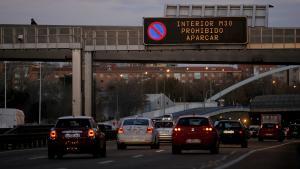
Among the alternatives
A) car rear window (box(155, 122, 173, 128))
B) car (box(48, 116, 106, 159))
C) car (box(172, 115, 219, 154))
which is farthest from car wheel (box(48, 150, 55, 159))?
car rear window (box(155, 122, 173, 128))

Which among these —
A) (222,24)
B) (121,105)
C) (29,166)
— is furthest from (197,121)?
(121,105)

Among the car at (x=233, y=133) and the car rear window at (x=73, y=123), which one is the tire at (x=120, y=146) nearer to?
the car at (x=233, y=133)

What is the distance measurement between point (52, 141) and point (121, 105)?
118242mm

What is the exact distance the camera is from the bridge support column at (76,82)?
68.2m

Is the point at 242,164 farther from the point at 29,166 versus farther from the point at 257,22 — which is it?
the point at 257,22

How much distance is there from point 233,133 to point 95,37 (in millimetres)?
26485

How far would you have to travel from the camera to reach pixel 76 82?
68.9 metres

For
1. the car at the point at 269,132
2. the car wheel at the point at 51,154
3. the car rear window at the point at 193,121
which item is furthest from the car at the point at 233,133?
the car at the point at 269,132

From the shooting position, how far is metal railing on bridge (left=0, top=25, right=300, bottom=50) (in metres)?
68.4

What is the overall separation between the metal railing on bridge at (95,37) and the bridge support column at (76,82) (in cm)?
88

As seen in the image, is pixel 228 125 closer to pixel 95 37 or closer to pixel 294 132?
pixel 95 37

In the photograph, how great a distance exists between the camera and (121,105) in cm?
14825

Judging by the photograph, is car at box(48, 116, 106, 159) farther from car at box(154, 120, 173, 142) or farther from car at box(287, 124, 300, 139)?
car at box(287, 124, 300, 139)

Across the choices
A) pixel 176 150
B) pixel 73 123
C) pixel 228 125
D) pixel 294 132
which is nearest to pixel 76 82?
pixel 228 125
